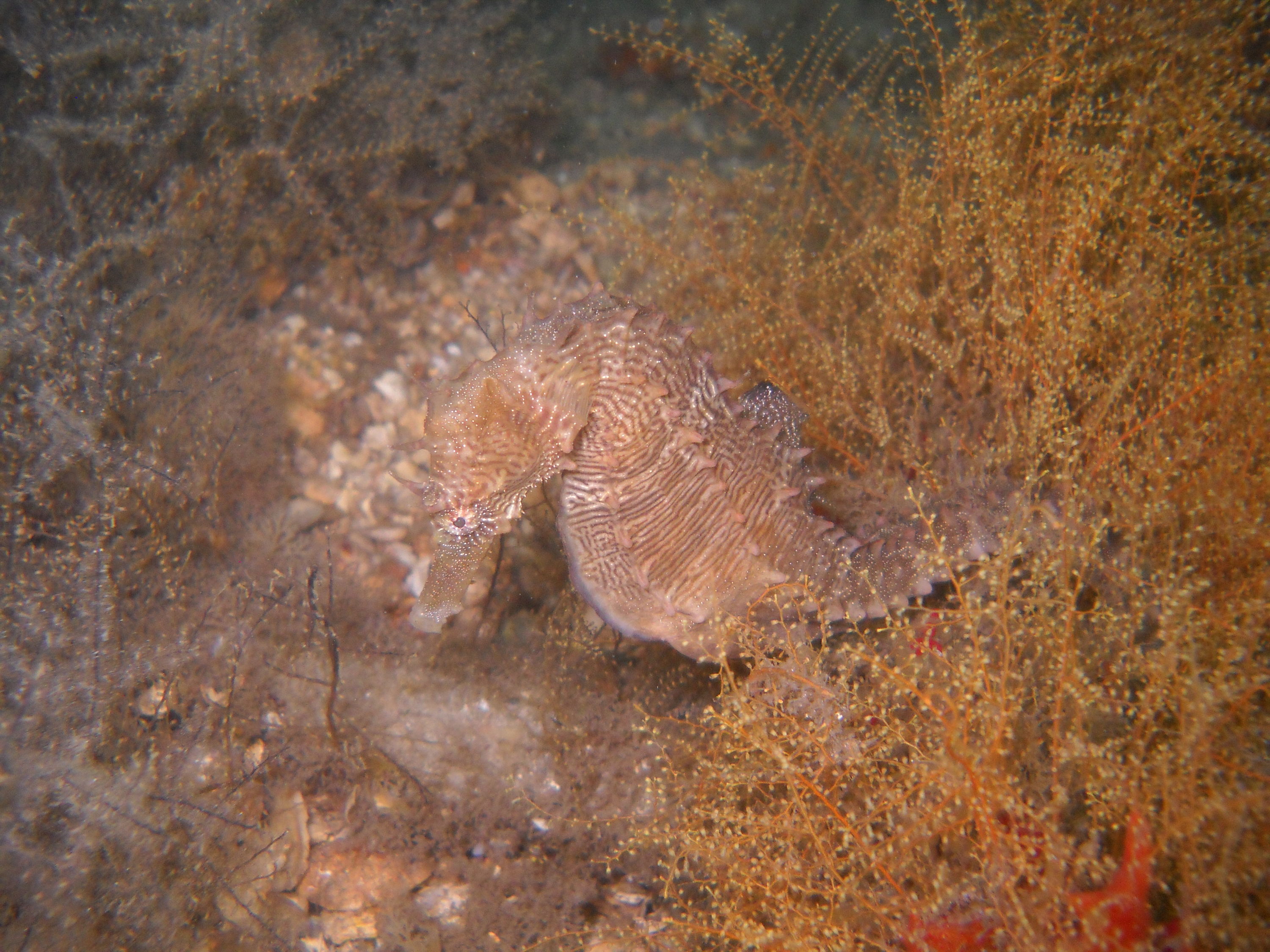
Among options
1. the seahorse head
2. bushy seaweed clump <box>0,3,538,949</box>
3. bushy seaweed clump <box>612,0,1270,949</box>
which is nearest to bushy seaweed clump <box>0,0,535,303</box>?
bushy seaweed clump <box>0,3,538,949</box>

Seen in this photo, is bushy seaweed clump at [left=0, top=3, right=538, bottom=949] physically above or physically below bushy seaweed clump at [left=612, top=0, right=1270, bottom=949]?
below

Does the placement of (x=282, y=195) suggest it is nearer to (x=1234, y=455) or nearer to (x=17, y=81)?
(x=17, y=81)

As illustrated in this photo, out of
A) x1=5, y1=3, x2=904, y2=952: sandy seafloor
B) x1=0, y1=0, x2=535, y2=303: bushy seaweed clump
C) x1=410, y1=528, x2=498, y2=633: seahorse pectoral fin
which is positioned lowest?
x1=5, y1=3, x2=904, y2=952: sandy seafloor

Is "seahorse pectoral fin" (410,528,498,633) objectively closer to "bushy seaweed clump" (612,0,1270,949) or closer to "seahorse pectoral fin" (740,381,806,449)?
"bushy seaweed clump" (612,0,1270,949)

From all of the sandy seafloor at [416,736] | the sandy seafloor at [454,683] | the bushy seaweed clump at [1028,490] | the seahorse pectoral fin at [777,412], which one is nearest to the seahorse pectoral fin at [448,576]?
the sandy seafloor at [416,736]

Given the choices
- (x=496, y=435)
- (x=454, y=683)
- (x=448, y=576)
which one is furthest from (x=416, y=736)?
(x=496, y=435)

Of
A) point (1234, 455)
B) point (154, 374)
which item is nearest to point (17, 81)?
point (154, 374)

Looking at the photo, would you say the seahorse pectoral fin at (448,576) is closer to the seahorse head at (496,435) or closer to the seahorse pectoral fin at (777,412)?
the seahorse head at (496,435)
